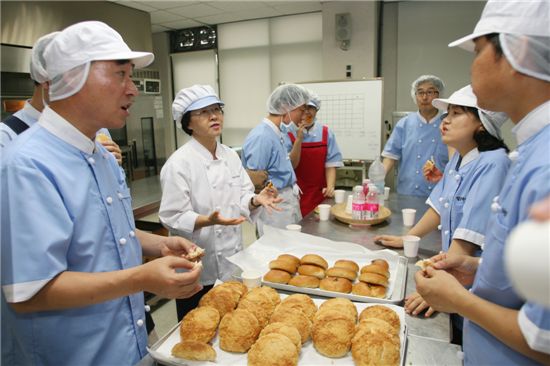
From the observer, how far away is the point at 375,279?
4.45 ft

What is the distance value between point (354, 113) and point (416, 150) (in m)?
1.53

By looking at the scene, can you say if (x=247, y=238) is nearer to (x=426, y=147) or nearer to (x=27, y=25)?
(x=426, y=147)

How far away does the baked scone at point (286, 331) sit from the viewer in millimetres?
1021

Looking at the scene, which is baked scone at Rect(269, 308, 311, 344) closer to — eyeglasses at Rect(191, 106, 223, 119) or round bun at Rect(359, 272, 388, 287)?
round bun at Rect(359, 272, 388, 287)

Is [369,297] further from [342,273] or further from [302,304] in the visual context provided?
[302,304]

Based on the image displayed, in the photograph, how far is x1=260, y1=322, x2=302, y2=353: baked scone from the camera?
1.02m

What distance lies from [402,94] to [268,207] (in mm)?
3333

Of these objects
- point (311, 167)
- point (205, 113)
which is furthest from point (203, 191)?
point (311, 167)

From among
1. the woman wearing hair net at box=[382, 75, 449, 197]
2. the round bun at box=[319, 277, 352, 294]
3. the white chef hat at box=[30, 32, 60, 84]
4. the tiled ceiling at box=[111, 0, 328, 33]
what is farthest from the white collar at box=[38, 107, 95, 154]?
the tiled ceiling at box=[111, 0, 328, 33]

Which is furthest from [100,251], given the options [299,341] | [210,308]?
[299,341]

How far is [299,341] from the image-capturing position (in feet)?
3.38

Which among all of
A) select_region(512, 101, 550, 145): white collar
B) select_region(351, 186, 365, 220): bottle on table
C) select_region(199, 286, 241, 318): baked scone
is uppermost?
select_region(512, 101, 550, 145): white collar

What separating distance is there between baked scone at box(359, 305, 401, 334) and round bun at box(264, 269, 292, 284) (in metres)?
0.36

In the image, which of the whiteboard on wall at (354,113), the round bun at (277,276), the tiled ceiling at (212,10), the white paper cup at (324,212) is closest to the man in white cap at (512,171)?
the round bun at (277,276)
